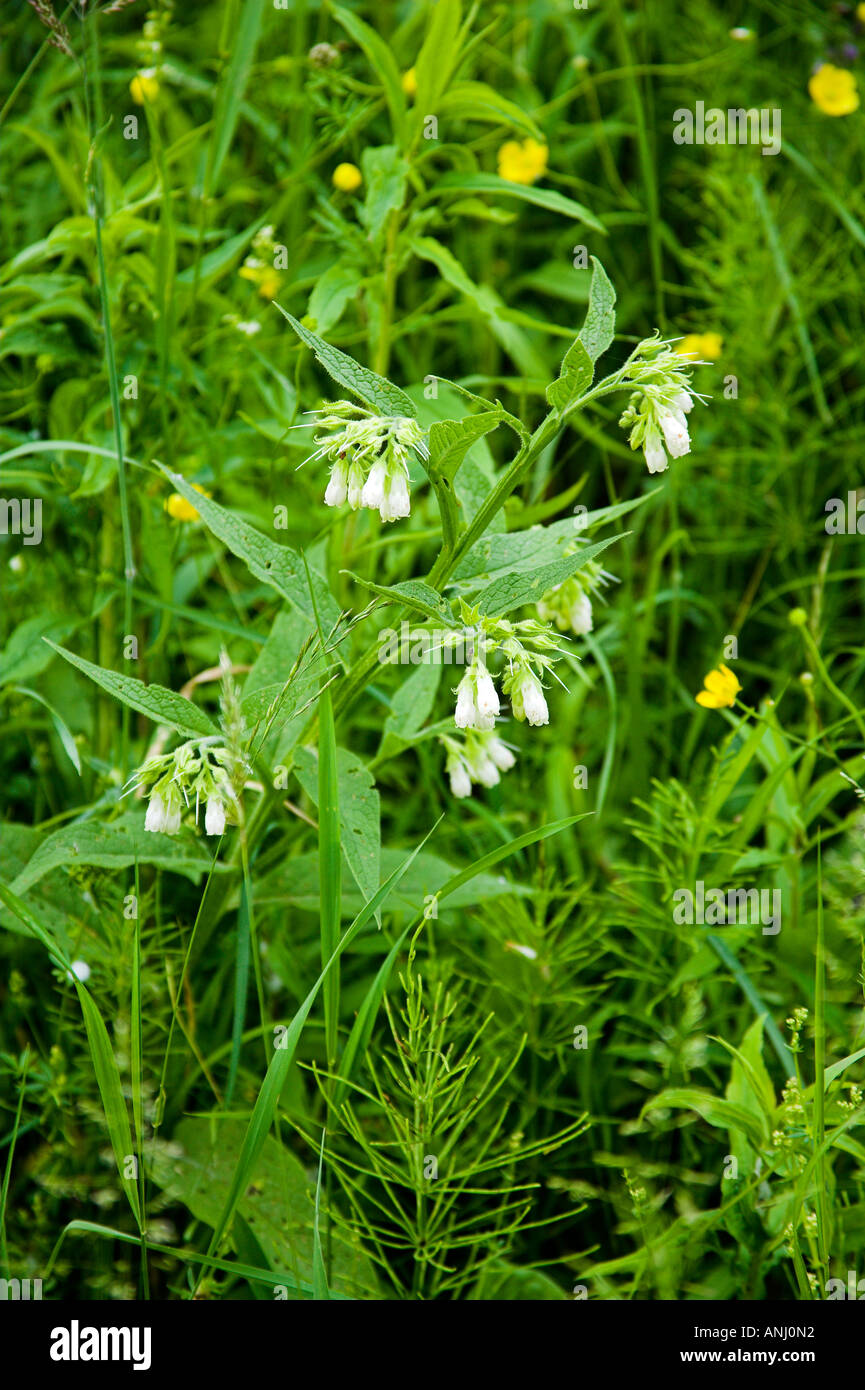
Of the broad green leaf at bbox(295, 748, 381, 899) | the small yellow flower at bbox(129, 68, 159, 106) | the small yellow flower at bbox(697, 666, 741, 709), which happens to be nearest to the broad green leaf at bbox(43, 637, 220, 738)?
the broad green leaf at bbox(295, 748, 381, 899)

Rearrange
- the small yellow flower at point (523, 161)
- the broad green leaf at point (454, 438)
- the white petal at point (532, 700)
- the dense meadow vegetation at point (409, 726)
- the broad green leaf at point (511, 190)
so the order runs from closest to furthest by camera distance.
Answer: the broad green leaf at point (454, 438) < the white petal at point (532, 700) < the dense meadow vegetation at point (409, 726) < the broad green leaf at point (511, 190) < the small yellow flower at point (523, 161)

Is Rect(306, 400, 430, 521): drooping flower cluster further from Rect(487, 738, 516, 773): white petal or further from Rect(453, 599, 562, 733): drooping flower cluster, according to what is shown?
Rect(487, 738, 516, 773): white petal

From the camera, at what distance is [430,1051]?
4.60ft

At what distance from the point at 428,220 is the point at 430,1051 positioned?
134cm

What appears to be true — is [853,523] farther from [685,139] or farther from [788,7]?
[788,7]

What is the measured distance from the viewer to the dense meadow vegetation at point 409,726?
4.61 ft

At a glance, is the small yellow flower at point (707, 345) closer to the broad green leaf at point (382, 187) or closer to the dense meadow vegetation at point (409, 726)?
the dense meadow vegetation at point (409, 726)

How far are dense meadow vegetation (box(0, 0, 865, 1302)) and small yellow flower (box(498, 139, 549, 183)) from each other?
0.15ft

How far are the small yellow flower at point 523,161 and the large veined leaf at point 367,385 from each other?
1.56 metres

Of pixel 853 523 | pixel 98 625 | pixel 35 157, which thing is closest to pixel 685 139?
pixel 853 523

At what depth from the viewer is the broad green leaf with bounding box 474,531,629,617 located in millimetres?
1242

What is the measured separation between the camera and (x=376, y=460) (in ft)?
4.14

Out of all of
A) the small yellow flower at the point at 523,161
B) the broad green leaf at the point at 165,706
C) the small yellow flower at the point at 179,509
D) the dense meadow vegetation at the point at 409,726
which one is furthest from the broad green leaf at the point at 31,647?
the small yellow flower at the point at 523,161

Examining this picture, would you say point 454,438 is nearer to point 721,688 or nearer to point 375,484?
point 375,484
